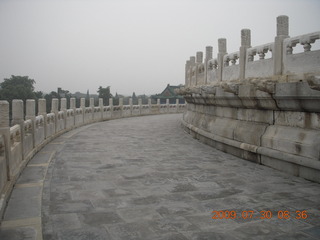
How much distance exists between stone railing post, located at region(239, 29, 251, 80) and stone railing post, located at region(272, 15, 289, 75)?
133cm

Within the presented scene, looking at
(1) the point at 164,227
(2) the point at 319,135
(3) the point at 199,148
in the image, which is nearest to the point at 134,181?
(1) the point at 164,227

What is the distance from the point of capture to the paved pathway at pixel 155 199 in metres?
3.30

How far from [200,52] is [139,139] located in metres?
5.28

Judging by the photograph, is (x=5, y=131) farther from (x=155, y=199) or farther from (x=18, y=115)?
(x=155, y=199)

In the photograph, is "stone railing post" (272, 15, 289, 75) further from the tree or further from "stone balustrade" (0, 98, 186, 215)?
the tree

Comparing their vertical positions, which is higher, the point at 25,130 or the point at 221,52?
the point at 221,52

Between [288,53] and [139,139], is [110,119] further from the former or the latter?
[288,53]

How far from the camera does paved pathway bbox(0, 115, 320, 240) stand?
10.8 ft

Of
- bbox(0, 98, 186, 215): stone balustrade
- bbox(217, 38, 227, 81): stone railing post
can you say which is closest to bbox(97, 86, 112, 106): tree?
bbox(0, 98, 186, 215): stone balustrade
